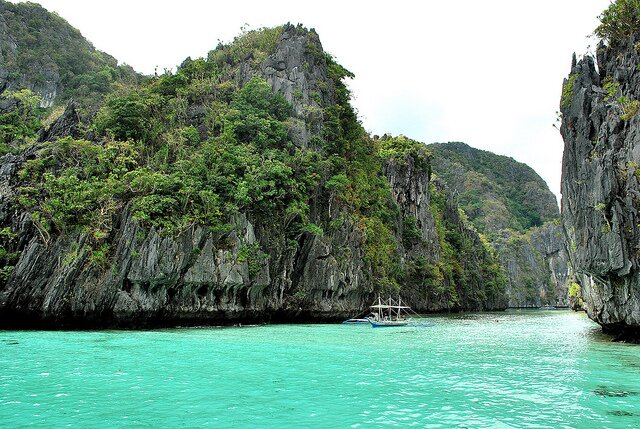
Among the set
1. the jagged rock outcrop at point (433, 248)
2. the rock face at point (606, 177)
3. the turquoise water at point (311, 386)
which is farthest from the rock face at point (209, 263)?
the rock face at point (606, 177)

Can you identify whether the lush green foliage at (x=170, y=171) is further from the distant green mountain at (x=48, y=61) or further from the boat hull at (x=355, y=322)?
the distant green mountain at (x=48, y=61)

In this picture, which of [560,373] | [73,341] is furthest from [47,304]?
[560,373]

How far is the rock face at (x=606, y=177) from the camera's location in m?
17.3

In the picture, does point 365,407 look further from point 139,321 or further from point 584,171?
point 139,321

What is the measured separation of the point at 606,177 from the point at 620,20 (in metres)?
8.12

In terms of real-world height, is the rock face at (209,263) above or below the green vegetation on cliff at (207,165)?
below

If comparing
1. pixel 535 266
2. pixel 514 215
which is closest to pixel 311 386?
pixel 535 266

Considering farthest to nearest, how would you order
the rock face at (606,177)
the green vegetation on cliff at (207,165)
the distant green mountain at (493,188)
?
the distant green mountain at (493,188)
the green vegetation on cliff at (207,165)
the rock face at (606,177)

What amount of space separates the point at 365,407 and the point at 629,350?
42.2ft

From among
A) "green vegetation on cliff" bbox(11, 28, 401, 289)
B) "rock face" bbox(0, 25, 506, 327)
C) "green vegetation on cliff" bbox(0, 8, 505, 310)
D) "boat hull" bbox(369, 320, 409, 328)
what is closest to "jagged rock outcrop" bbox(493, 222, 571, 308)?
"green vegetation on cliff" bbox(0, 8, 505, 310)

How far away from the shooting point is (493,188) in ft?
384

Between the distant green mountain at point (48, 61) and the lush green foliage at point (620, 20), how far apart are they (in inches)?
1538

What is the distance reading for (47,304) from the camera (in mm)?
21953

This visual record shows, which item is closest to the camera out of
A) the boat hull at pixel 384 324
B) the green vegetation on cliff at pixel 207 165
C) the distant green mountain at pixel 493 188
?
the green vegetation on cliff at pixel 207 165
